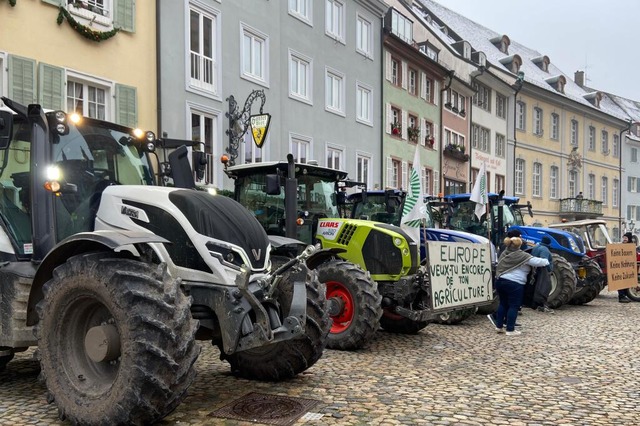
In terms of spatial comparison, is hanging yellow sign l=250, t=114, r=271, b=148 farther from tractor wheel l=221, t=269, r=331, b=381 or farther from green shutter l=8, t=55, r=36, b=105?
tractor wheel l=221, t=269, r=331, b=381

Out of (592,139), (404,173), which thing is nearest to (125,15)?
(404,173)

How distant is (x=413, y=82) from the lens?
1191 inches

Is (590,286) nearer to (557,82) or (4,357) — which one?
(4,357)

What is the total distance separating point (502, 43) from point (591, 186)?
1269 cm

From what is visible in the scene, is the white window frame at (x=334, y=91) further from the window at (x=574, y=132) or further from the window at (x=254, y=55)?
the window at (x=574, y=132)

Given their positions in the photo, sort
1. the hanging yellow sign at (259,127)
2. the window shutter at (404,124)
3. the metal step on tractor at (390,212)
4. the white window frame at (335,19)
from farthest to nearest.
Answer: the window shutter at (404,124)
the white window frame at (335,19)
the hanging yellow sign at (259,127)
the metal step on tractor at (390,212)

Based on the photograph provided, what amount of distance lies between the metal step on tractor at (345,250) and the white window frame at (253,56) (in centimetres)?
935

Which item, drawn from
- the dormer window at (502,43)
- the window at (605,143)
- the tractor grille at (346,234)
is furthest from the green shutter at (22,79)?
the window at (605,143)

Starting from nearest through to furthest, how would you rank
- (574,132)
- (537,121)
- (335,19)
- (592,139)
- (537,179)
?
(335,19), (537,121), (537,179), (574,132), (592,139)

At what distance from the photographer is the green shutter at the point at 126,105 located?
14.3m

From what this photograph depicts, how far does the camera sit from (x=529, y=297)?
13547mm

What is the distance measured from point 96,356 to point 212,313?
35.7 inches

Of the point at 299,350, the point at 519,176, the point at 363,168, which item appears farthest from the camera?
the point at 519,176

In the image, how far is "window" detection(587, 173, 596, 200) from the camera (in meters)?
48.5
